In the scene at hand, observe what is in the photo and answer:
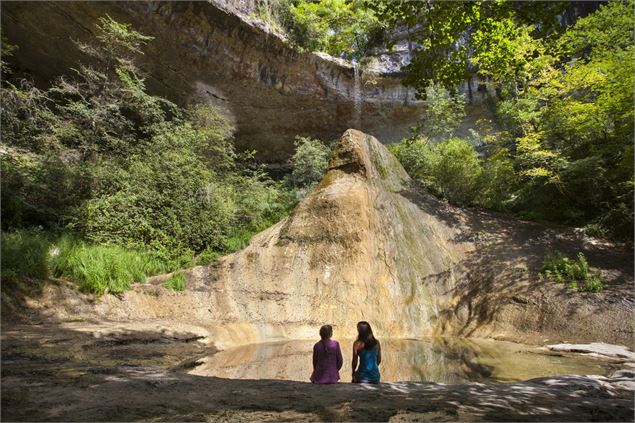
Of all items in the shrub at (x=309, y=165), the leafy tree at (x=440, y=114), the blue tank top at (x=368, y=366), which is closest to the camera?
the blue tank top at (x=368, y=366)

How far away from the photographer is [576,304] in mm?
11516

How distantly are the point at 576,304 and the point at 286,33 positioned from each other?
16.8 m

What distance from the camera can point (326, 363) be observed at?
17.7 feet

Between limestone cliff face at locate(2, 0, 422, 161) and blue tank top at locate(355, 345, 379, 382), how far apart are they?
16257 mm

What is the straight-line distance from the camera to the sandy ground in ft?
11.1

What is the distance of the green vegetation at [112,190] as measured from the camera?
1090cm

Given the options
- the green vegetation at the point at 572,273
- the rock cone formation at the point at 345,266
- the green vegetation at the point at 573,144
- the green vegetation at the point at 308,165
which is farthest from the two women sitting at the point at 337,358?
the green vegetation at the point at 308,165

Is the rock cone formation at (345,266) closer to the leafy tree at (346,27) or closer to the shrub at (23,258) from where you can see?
the shrub at (23,258)

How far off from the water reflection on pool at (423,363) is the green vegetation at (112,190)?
4542mm

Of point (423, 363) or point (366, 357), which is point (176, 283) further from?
point (366, 357)

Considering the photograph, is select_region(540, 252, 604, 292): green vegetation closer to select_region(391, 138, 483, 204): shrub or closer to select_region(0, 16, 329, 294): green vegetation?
select_region(391, 138, 483, 204): shrub

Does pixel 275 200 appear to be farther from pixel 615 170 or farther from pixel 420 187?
pixel 615 170

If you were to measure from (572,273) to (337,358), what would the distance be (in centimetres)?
1033

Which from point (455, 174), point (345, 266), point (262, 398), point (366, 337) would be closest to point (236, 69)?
point (455, 174)
